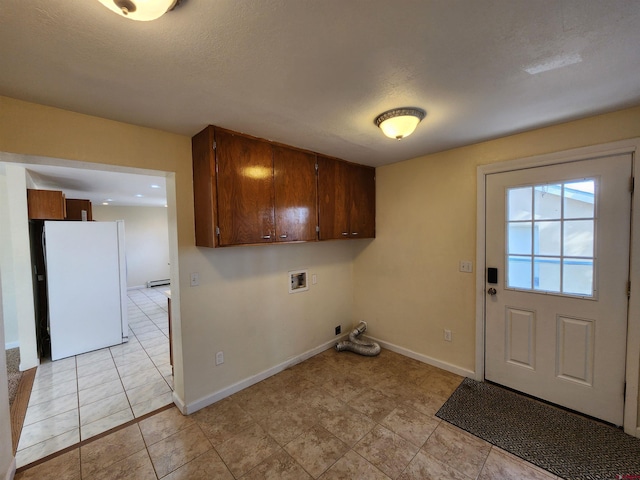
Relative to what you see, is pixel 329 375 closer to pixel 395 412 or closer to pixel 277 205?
pixel 395 412

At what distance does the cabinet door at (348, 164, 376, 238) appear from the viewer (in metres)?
3.12

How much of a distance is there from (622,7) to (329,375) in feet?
10.2

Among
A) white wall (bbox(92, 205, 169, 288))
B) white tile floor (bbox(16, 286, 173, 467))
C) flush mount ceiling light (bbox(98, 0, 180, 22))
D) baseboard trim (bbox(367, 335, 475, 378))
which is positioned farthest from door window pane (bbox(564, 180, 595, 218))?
white wall (bbox(92, 205, 169, 288))

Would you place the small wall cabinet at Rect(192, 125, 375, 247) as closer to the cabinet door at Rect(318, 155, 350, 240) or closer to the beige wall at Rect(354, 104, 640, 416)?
the cabinet door at Rect(318, 155, 350, 240)

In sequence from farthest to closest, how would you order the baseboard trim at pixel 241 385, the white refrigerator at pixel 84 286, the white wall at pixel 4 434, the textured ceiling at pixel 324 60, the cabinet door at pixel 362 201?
the white refrigerator at pixel 84 286, the cabinet door at pixel 362 201, the baseboard trim at pixel 241 385, the white wall at pixel 4 434, the textured ceiling at pixel 324 60

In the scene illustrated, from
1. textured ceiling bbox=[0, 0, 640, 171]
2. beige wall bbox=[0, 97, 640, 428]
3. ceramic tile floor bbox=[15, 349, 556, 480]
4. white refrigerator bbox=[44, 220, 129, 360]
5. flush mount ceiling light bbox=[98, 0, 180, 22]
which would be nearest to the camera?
flush mount ceiling light bbox=[98, 0, 180, 22]

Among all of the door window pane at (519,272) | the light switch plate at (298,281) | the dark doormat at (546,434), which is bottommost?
the dark doormat at (546,434)

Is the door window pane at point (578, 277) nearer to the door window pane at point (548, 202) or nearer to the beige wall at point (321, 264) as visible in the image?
the door window pane at point (548, 202)

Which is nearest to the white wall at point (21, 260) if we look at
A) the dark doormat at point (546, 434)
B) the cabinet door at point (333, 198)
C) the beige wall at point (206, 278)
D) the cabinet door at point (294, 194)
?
the beige wall at point (206, 278)

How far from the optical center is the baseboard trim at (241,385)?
2.24 meters

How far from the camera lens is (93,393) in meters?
2.60

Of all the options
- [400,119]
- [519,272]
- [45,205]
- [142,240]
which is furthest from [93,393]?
[142,240]

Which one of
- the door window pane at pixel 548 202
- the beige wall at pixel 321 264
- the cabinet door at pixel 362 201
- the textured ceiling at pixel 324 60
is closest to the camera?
the textured ceiling at pixel 324 60

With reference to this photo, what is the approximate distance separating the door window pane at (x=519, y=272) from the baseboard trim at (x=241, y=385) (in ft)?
7.19
